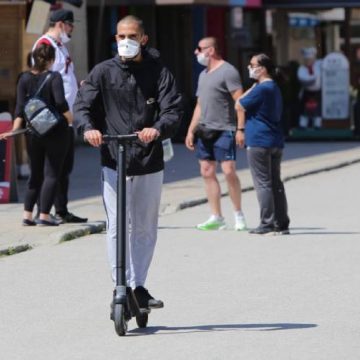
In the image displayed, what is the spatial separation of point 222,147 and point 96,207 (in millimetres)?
2591

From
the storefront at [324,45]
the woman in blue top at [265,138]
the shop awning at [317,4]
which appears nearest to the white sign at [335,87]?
the storefront at [324,45]

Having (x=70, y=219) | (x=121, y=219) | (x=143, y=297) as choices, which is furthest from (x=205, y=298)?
(x=70, y=219)

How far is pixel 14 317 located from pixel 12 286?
1.40 metres

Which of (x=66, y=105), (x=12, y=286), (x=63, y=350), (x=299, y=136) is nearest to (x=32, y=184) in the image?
(x=66, y=105)

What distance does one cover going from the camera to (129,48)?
8258 mm

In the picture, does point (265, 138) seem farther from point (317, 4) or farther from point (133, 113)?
point (317, 4)

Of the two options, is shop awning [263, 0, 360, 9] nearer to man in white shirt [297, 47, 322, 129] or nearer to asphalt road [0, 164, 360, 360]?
man in white shirt [297, 47, 322, 129]

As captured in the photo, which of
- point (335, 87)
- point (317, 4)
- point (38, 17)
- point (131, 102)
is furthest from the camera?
point (335, 87)

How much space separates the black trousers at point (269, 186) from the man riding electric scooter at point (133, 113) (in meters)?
4.98

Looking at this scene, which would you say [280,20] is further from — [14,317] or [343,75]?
[14,317]

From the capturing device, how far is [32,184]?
13.8 metres

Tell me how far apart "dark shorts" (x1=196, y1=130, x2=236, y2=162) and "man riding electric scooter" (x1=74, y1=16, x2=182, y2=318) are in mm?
5286

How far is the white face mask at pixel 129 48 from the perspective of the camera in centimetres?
826

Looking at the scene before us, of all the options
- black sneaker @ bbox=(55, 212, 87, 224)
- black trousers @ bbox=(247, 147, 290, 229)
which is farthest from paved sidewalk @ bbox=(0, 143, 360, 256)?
black trousers @ bbox=(247, 147, 290, 229)
